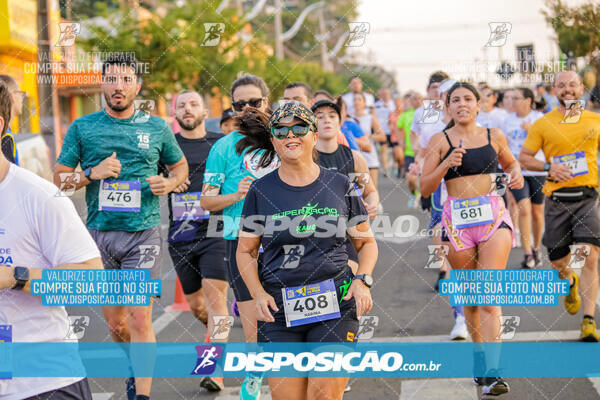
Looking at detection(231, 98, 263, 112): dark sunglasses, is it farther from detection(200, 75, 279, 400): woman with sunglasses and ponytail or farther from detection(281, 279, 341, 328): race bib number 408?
detection(281, 279, 341, 328): race bib number 408

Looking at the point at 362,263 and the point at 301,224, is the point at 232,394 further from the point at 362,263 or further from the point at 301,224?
the point at 301,224


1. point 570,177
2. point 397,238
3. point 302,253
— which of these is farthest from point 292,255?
point 397,238

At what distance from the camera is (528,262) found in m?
9.38

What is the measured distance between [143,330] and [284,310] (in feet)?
5.57

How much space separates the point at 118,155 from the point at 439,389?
8.95 ft

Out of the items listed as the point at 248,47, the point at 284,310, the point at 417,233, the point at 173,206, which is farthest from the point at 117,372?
the point at 248,47

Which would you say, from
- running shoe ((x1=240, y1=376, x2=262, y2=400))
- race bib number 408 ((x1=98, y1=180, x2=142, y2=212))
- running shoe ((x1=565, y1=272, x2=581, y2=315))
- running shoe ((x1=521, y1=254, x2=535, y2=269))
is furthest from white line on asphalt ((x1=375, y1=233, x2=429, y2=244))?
running shoe ((x1=240, y1=376, x2=262, y2=400))

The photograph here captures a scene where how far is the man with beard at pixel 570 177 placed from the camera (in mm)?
6770

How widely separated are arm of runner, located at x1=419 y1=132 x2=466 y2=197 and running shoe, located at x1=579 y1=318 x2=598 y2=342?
5.88ft

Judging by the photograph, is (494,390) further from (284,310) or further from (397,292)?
(397,292)

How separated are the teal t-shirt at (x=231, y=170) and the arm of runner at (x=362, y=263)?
1.19 m

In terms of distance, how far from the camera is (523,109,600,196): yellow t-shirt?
6.80 m

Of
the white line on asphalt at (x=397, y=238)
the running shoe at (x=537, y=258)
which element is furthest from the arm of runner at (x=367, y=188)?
the white line on asphalt at (x=397, y=238)

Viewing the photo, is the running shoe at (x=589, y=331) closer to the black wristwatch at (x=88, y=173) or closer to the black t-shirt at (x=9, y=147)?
the black wristwatch at (x=88, y=173)
